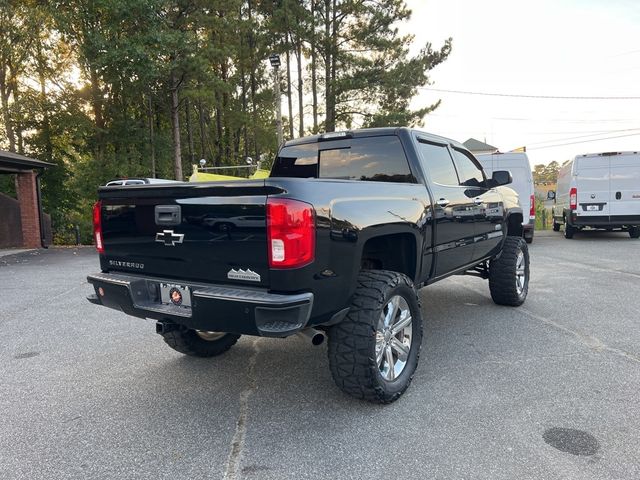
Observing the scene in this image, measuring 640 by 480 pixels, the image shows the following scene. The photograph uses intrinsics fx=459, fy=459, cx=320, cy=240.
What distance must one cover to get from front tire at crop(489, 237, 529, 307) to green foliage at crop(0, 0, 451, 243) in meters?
14.5

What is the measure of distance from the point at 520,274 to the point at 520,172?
734cm

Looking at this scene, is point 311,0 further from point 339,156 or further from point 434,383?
point 434,383

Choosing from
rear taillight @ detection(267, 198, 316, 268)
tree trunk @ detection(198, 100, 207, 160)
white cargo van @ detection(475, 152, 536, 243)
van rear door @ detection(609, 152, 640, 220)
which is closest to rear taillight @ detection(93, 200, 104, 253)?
rear taillight @ detection(267, 198, 316, 268)

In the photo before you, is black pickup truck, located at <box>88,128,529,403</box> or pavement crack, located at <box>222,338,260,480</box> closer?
pavement crack, located at <box>222,338,260,480</box>

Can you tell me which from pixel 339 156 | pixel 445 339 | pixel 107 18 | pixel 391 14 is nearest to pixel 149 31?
pixel 107 18

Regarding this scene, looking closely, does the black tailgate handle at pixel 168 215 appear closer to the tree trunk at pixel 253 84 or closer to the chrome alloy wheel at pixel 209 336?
the chrome alloy wheel at pixel 209 336

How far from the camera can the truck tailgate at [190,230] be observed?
2633 mm

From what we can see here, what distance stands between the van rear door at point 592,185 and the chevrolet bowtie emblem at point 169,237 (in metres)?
12.8

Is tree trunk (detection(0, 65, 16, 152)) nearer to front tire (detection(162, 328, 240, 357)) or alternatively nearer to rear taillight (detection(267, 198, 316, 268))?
front tire (detection(162, 328, 240, 357))

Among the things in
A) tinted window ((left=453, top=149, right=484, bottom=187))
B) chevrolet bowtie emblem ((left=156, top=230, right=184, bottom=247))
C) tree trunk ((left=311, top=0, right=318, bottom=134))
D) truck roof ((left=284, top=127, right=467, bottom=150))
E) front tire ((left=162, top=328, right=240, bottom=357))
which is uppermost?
tree trunk ((left=311, top=0, right=318, bottom=134))

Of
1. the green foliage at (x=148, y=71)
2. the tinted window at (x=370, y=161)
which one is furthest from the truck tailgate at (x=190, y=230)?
the green foliage at (x=148, y=71)

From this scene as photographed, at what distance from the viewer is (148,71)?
1600cm

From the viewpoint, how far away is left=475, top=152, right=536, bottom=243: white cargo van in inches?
476

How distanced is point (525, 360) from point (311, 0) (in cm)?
2325
